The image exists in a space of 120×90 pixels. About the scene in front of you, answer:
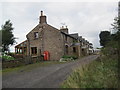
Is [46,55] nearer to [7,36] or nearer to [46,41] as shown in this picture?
[46,41]

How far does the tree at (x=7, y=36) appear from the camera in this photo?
39644mm

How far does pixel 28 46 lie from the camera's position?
29.8m

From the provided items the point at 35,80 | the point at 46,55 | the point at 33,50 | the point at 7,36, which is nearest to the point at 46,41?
the point at 46,55

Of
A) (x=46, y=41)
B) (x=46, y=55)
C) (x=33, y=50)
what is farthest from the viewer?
(x=33, y=50)

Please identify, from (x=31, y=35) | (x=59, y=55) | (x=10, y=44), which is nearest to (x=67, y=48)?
(x=59, y=55)

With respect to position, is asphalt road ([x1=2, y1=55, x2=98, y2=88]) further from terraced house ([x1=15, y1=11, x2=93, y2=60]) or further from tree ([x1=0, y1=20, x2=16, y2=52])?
tree ([x1=0, y1=20, x2=16, y2=52])

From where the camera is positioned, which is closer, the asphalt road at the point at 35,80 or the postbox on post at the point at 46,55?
the asphalt road at the point at 35,80

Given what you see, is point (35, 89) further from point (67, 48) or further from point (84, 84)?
point (67, 48)

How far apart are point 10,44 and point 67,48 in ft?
74.5

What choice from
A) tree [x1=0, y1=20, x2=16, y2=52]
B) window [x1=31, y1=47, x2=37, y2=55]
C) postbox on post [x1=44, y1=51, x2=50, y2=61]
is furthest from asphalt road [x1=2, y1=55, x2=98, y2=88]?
tree [x1=0, y1=20, x2=16, y2=52]

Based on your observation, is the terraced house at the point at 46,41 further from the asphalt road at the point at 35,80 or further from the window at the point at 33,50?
the asphalt road at the point at 35,80

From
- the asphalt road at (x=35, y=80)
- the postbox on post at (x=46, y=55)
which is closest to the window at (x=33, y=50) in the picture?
the postbox on post at (x=46, y=55)

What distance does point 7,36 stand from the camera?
40438 mm

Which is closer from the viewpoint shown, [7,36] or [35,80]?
[35,80]
